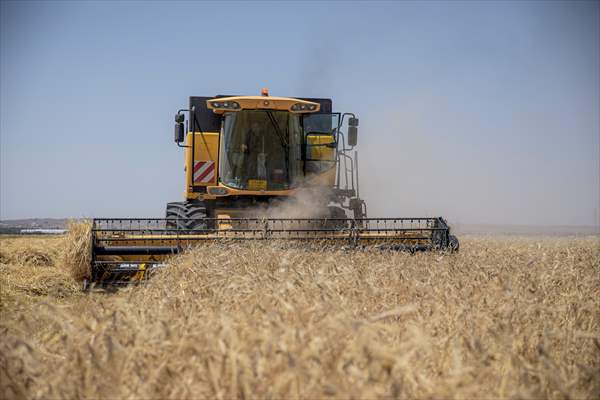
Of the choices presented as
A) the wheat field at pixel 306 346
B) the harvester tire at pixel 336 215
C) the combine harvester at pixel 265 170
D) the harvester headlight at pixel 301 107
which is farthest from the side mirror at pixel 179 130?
the wheat field at pixel 306 346

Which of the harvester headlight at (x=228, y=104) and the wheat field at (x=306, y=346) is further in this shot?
the harvester headlight at (x=228, y=104)

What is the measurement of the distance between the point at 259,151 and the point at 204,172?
0.93m

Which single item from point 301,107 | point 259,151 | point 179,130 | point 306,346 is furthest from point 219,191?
point 306,346

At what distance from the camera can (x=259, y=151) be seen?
10.3 meters

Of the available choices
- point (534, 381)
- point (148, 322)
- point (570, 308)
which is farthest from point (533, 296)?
point (148, 322)

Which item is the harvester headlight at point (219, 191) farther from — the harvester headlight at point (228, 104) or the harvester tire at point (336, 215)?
the harvester tire at point (336, 215)

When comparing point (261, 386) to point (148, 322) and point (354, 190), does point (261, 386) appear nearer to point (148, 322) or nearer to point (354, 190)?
point (148, 322)

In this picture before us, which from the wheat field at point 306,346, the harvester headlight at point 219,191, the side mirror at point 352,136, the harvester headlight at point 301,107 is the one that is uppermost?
the harvester headlight at point 301,107

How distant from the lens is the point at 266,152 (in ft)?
33.7

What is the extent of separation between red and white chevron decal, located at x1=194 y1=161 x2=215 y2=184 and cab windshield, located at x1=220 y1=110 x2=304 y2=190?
0.25 metres

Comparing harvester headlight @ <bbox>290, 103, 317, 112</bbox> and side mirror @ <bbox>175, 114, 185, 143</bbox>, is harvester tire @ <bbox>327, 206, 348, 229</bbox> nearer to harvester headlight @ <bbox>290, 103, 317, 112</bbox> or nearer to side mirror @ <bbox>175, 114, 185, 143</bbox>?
harvester headlight @ <bbox>290, 103, 317, 112</bbox>

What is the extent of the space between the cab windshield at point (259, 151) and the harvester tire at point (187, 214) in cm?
58

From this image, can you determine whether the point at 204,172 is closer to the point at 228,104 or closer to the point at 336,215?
the point at 228,104

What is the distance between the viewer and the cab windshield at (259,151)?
10141 millimetres
